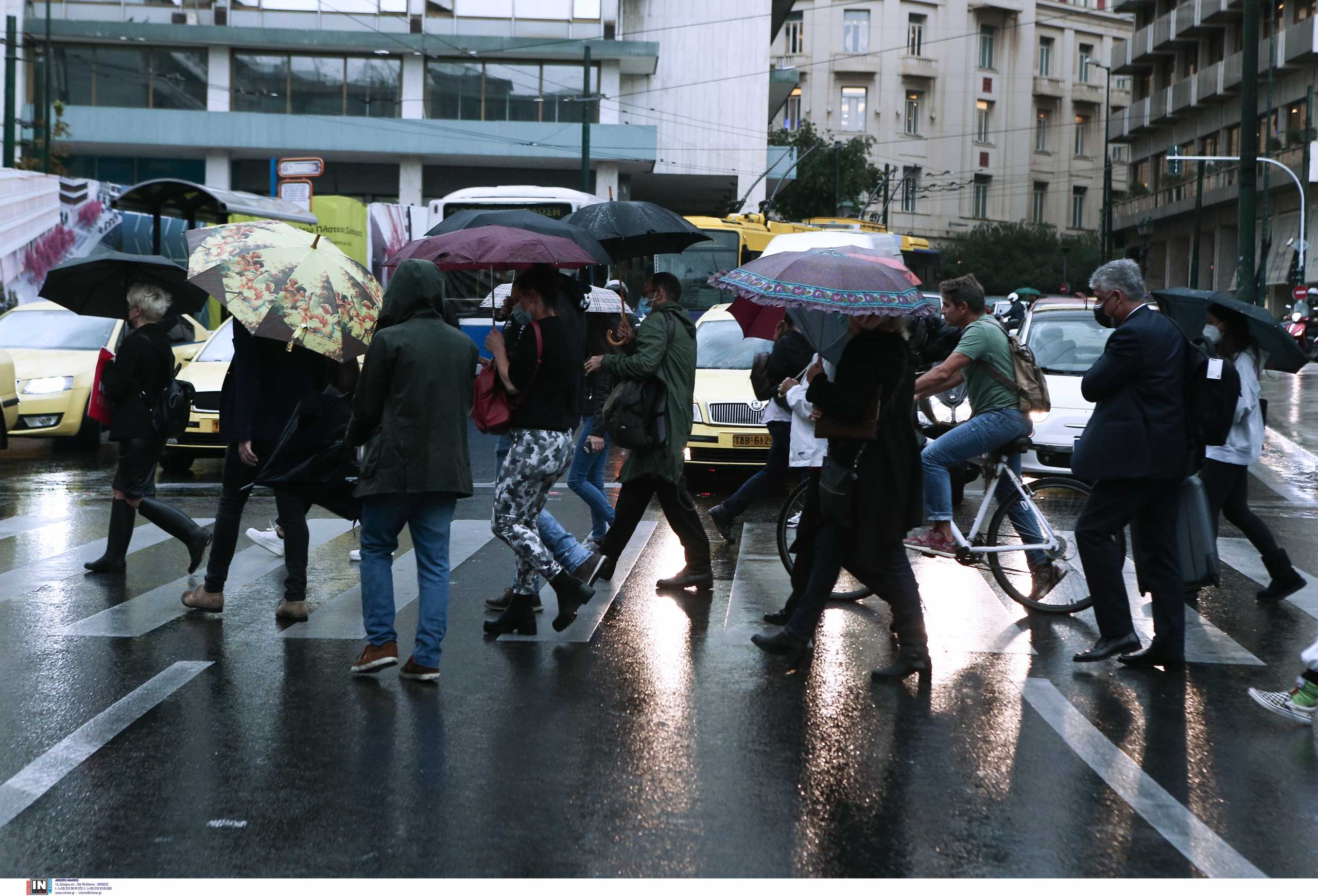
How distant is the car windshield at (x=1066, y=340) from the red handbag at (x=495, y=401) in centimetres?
870

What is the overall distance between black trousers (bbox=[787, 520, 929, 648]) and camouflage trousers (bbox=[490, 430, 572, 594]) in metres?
1.20

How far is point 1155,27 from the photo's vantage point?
6925cm

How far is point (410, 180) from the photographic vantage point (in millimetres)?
45844

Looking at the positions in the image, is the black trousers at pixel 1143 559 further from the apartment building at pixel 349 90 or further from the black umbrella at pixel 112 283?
the apartment building at pixel 349 90

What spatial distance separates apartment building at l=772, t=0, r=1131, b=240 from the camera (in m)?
77.4

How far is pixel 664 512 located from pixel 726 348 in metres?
6.42

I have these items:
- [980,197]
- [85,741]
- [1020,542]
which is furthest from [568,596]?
[980,197]

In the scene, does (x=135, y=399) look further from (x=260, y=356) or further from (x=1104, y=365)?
(x=1104, y=365)

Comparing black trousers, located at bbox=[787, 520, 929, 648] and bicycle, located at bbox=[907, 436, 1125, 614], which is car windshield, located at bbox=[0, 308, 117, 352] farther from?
black trousers, located at bbox=[787, 520, 929, 648]

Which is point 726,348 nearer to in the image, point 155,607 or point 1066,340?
point 1066,340

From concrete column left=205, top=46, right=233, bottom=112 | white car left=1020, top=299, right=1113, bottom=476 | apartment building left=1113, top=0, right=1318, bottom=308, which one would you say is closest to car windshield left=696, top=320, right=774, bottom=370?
white car left=1020, top=299, right=1113, bottom=476

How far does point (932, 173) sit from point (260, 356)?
7422cm

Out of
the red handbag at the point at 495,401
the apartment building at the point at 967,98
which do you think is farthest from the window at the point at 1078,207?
the red handbag at the point at 495,401

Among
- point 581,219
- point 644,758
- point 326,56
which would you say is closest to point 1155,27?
point 326,56
